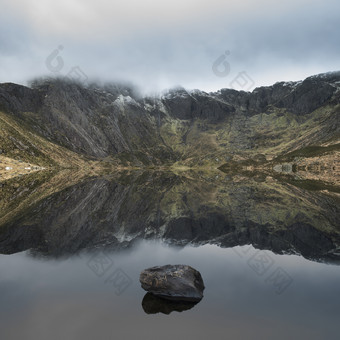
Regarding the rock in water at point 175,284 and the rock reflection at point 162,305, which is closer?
the rock reflection at point 162,305

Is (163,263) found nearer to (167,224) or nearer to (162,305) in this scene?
(162,305)

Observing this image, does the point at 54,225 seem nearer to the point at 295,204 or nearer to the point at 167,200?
the point at 167,200

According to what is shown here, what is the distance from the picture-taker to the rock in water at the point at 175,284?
1870 cm

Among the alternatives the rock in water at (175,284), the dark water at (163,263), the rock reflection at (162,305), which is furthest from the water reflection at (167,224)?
the rock reflection at (162,305)

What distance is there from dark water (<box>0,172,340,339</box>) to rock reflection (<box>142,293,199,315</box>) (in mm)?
110

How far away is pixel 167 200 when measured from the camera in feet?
212

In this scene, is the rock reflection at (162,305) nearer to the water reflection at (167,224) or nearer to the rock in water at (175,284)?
the rock in water at (175,284)

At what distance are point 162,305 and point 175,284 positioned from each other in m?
1.77

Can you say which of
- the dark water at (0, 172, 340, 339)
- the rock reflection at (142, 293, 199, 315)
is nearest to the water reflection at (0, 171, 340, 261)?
the dark water at (0, 172, 340, 339)

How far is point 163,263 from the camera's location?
2552cm

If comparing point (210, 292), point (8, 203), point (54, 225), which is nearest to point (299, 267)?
point (210, 292)

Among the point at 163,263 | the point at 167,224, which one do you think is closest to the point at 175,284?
the point at 163,263

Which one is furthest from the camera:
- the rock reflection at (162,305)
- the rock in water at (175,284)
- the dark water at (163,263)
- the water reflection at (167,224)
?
the water reflection at (167,224)

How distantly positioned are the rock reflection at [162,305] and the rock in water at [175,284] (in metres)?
0.37
